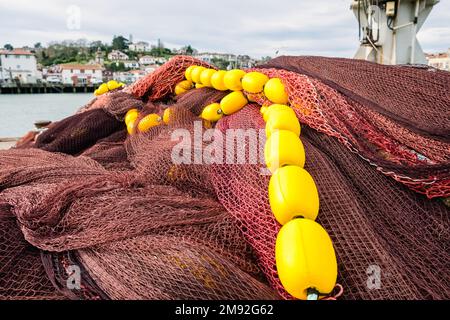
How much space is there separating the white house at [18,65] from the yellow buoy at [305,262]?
6965 cm

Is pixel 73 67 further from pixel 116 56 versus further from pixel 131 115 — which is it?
pixel 131 115

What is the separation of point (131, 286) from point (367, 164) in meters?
1.24

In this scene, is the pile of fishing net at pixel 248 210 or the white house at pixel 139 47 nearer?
the pile of fishing net at pixel 248 210

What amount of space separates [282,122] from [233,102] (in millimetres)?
801

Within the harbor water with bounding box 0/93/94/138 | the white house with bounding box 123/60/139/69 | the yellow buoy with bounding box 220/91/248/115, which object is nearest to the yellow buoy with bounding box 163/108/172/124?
the yellow buoy with bounding box 220/91/248/115

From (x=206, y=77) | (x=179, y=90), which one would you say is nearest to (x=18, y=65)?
(x=179, y=90)

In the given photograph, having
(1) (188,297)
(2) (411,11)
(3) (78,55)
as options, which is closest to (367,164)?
(1) (188,297)

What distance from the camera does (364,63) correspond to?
230 centimetres

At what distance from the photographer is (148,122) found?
2.76m

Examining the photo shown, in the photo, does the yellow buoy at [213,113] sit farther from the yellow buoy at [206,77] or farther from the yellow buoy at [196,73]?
the yellow buoy at [196,73]

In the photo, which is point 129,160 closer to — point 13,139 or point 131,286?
point 131,286

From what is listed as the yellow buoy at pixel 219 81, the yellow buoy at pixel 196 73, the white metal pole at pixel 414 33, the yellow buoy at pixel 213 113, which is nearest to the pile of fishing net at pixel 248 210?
the yellow buoy at pixel 213 113

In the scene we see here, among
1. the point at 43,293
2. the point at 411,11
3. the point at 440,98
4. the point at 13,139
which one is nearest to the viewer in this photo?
the point at 43,293

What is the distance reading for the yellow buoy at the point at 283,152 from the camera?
161cm
